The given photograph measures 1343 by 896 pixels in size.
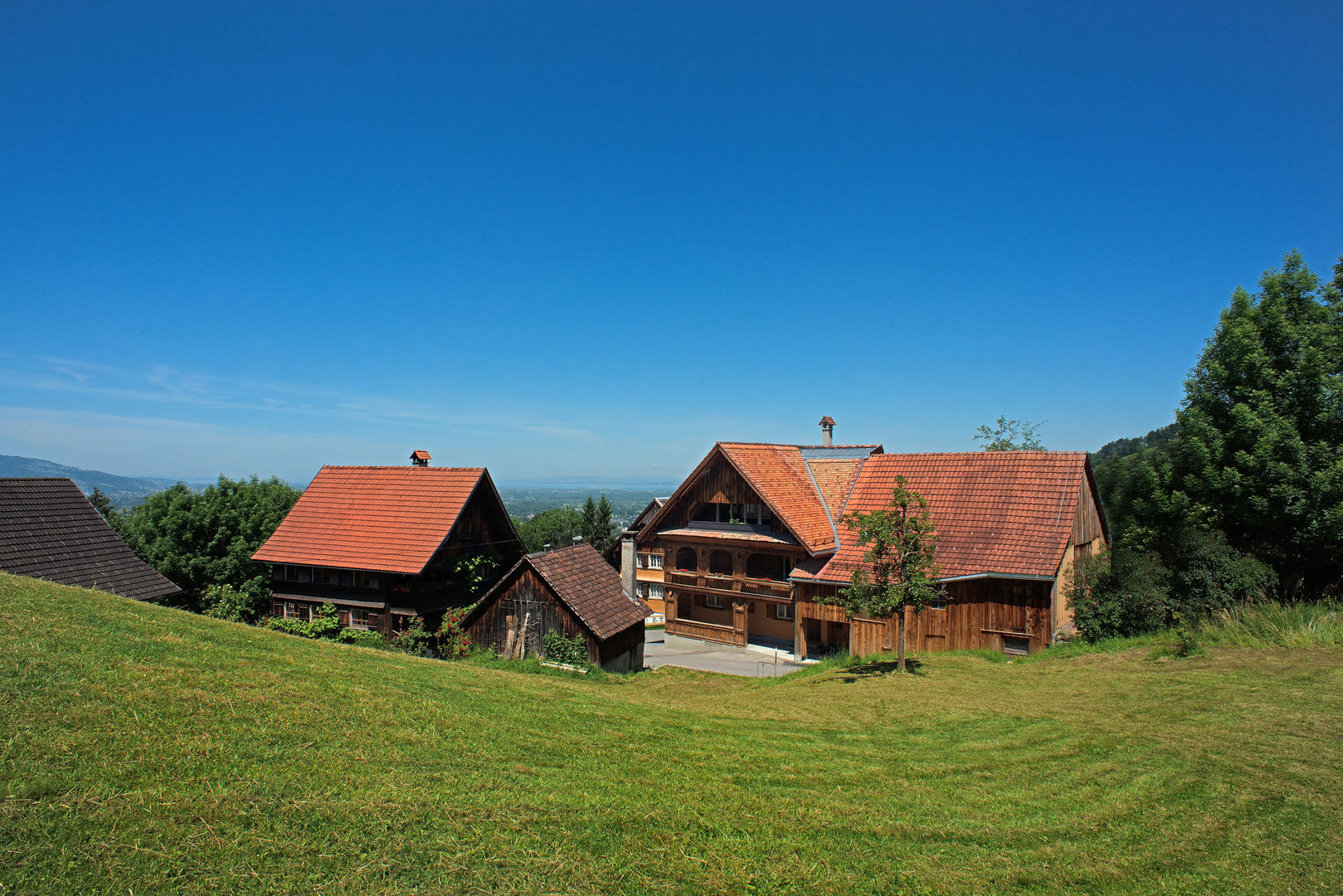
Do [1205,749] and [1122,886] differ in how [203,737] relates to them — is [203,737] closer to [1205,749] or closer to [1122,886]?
[1122,886]

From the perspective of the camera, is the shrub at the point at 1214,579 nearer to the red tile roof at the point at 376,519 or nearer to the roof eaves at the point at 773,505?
Answer: the roof eaves at the point at 773,505

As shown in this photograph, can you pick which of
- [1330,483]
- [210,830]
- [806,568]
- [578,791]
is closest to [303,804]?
[210,830]

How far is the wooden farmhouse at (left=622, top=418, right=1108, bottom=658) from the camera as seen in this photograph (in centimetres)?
2234

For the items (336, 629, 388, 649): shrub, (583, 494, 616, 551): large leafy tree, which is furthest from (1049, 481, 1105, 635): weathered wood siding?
(583, 494, 616, 551): large leafy tree

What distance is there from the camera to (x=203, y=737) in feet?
21.6

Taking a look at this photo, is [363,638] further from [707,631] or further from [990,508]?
[990,508]

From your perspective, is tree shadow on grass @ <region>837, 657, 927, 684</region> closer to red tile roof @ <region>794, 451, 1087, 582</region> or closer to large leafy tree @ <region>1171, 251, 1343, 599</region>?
red tile roof @ <region>794, 451, 1087, 582</region>

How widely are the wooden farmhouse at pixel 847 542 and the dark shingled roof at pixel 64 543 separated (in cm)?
1853

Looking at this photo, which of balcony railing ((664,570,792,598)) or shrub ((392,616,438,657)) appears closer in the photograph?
shrub ((392,616,438,657))

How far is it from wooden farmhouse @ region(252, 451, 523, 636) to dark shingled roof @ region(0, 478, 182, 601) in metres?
6.54

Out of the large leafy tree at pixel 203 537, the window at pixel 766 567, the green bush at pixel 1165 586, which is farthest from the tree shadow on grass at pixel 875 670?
the large leafy tree at pixel 203 537

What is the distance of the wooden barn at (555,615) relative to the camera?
19.4 meters

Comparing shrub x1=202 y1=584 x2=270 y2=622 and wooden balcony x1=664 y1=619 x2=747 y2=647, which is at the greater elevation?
shrub x1=202 y1=584 x2=270 y2=622

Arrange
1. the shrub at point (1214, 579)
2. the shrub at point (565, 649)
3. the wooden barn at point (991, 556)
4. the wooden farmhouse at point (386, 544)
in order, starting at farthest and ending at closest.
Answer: the wooden farmhouse at point (386, 544) → the wooden barn at point (991, 556) → the shrub at point (1214, 579) → the shrub at point (565, 649)
